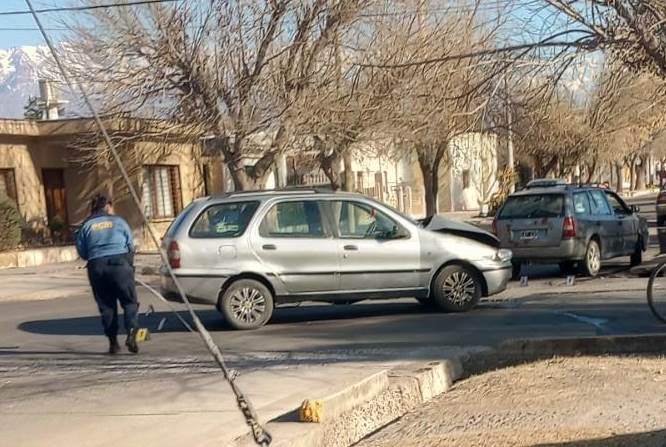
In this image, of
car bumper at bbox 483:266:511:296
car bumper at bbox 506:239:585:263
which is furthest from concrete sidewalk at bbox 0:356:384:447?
car bumper at bbox 506:239:585:263

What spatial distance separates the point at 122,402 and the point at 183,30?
14.5m

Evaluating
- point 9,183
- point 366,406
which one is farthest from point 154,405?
point 9,183

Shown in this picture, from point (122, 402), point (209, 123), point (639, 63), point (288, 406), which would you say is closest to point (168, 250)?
point (122, 402)

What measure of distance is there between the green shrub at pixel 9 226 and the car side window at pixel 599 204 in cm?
1547

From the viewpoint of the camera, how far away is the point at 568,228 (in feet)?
50.2

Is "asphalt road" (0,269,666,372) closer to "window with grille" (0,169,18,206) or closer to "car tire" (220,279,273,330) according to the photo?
"car tire" (220,279,273,330)

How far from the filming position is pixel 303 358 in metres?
9.10

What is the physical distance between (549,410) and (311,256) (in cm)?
544

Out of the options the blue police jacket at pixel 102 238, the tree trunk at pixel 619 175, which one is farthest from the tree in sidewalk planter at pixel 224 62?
the tree trunk at pixel 619 175

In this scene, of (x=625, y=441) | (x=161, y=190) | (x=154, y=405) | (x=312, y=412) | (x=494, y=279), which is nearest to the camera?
(x=625, y=441)

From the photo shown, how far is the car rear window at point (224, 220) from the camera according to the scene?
11.4 metres

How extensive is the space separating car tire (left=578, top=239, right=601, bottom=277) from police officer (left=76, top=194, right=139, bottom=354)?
347 inches

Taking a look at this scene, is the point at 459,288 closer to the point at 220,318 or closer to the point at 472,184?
the point at 220,318

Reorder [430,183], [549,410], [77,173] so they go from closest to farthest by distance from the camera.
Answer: [549,410], [77,173], [430,183]
